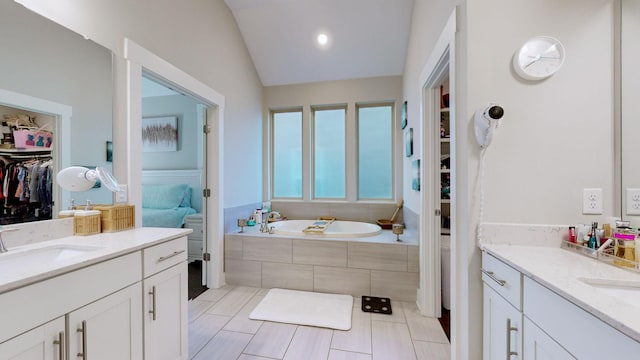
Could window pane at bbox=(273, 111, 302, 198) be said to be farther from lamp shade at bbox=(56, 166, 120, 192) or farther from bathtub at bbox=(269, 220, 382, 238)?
lamp shade at bbox=(56, 166, 120, 192)

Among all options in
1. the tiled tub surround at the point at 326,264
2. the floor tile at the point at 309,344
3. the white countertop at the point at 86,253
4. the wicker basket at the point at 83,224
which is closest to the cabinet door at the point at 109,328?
the white countertop at the point at 86,253

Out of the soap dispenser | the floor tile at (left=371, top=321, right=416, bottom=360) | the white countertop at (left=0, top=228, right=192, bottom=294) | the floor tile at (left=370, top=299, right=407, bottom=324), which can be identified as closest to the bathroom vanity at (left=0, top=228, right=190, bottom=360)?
the white countertop at (left=0, top=228, right=192, bottom=294)

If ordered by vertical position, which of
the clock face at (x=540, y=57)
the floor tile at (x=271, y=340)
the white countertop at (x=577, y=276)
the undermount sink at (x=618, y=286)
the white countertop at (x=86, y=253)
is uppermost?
the clock face at (x=540, y=57)

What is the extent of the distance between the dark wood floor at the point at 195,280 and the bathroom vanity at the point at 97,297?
3.68ft

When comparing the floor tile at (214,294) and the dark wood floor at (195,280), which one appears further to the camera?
the dark wood floor at (195,280)

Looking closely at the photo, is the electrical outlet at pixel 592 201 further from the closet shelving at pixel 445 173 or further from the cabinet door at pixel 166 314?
the cabinet door at pixel 166 314

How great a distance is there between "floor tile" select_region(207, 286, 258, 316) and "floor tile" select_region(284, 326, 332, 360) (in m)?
0.69

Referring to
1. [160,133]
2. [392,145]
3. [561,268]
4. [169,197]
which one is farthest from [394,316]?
[160,133]

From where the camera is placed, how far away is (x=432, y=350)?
169 centimetres

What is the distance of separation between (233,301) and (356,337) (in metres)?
1.23

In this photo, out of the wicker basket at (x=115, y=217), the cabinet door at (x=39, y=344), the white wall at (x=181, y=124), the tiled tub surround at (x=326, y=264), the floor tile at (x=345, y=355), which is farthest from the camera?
the white wall at (x=181, y=124)

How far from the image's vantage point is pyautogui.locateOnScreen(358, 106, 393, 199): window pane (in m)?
3.61

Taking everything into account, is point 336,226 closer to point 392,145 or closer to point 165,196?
point 392,145

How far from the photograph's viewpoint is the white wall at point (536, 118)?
3.80 feet
